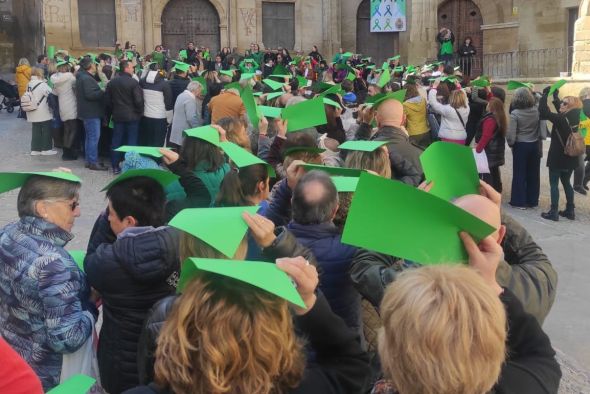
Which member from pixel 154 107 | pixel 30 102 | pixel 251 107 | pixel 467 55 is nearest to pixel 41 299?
pixel 251 107

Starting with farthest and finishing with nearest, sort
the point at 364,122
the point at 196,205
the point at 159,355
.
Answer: the point at 364,122 → the point at 196,205 → the point at 159,355

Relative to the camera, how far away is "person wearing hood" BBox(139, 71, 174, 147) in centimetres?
1159

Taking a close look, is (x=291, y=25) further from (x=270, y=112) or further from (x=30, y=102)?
(x=270, y=112)

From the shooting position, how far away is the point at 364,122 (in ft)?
24.9

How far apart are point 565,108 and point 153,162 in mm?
6608

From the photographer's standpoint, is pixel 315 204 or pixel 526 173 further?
pixel 526 173

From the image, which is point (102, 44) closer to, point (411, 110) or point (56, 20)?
point (56, 20)

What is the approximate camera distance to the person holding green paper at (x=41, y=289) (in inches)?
118

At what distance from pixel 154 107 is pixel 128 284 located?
8.92 m

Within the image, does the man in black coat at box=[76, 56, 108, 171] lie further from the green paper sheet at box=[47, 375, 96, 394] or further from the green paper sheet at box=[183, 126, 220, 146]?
the green paper sheet at box=[47, 375, 96, 394]

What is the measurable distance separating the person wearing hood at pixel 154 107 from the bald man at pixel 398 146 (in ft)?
19.6

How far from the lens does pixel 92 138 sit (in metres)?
11.9

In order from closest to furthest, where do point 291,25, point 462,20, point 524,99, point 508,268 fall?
point 508,268, point 524,99, point 462,20, point 291,25

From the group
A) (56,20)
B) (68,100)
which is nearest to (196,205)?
(68,100)
